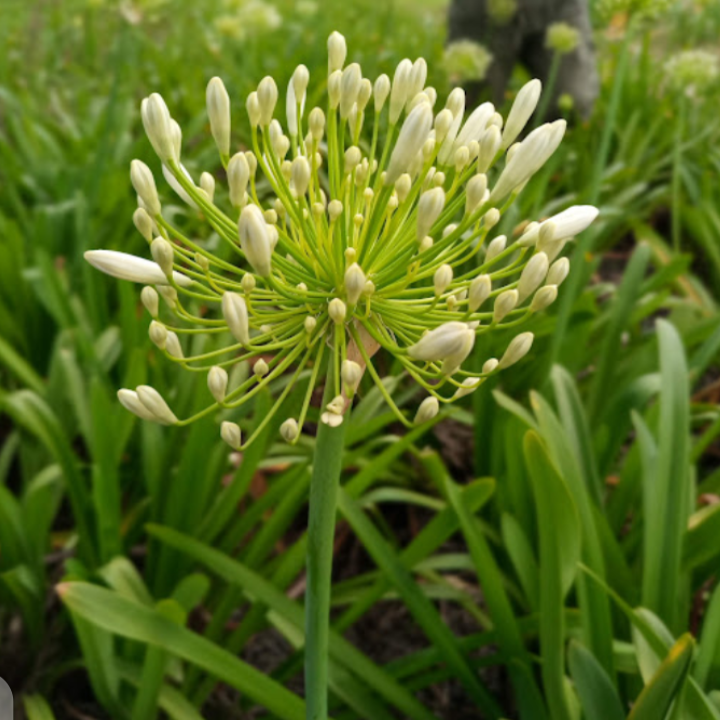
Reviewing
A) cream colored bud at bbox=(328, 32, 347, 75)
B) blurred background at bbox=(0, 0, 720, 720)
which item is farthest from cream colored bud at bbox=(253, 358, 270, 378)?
blurred background at bbox=(0, 0, 720, 720)

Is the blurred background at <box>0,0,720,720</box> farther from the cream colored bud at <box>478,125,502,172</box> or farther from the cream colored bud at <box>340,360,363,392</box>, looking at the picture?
the cream colored bud at <box>340,360,363,392</box>

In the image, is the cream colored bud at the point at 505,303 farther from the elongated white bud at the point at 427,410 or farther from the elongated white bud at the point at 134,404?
the elongated white bud at the point at 134,404

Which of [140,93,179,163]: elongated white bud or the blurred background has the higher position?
[140,93,179,163]: elongated white bud

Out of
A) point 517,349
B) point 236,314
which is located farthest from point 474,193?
point 236,314

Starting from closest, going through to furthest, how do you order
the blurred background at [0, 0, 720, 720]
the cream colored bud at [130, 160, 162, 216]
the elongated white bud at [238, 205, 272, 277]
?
the elongated white bud at [238, 205, 272, 277], the cream colored bud at [130, 160, 162, 216], the blurred background at [0, 0, 720, 720]

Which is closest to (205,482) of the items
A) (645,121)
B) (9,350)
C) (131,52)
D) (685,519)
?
(9,350)

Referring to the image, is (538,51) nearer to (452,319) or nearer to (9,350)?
(9,350)

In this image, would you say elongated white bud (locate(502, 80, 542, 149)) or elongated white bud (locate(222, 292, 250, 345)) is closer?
elongated white bud (locate(222, 292, 250, 345))
